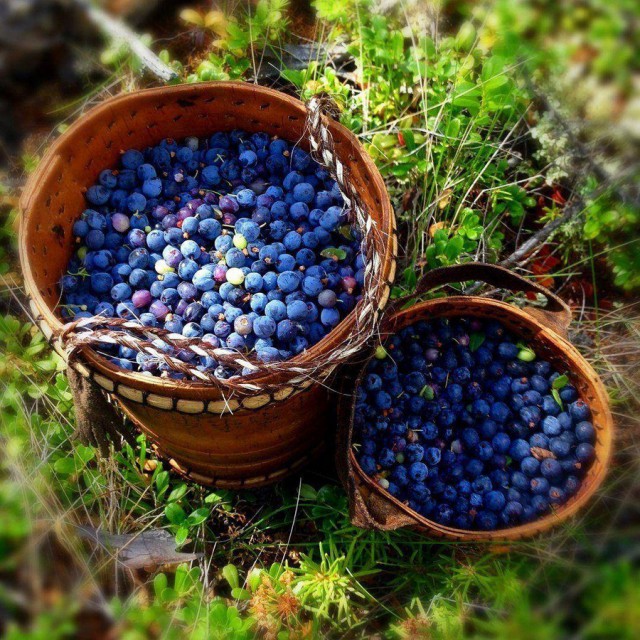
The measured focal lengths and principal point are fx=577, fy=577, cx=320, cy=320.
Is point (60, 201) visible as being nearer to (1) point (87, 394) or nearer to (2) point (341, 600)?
(1) point (87, 394)

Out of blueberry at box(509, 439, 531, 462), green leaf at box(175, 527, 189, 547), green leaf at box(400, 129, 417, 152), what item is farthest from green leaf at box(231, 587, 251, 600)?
green leaf at box(400, 129, 417, 152)

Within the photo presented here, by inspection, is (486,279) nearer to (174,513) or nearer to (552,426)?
(552,426)

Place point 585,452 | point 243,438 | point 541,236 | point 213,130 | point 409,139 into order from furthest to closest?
point 541,236
point 409,139
point 213,130
point 585,452
point 243,438

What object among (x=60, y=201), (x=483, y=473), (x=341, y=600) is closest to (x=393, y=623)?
(x=341, y=600)

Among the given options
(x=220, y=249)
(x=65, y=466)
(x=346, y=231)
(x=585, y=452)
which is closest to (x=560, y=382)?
(x=585, y=452)

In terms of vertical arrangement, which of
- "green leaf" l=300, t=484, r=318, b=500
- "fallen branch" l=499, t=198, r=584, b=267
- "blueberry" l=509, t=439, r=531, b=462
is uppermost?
"fallen branch" l=499, t=198, r=584, b=267

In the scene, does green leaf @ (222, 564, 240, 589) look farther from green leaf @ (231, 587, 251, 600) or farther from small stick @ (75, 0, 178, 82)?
small stick @ (75, 0, 178, 82)
